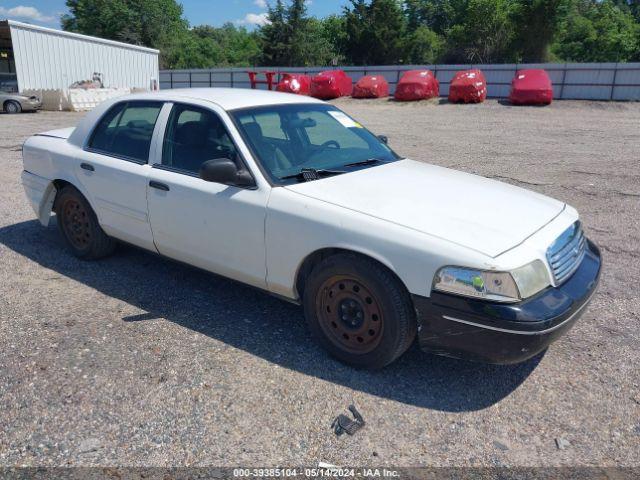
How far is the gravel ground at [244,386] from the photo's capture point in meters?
2.74

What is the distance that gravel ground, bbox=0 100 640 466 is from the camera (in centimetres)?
274

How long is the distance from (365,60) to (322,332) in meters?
53.4

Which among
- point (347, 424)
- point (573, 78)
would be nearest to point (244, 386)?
point (347, 424)

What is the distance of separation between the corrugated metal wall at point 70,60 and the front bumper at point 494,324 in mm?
28559

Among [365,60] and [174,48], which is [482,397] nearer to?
[365,60]

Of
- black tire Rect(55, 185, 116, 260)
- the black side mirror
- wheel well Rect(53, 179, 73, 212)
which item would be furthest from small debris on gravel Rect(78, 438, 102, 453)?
wheel well Rect(53, 179, 73, 212)

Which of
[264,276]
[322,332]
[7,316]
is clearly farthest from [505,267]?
[7,316]

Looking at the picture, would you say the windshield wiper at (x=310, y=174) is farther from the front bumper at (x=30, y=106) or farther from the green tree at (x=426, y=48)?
the green tree at (x=426, y=48)

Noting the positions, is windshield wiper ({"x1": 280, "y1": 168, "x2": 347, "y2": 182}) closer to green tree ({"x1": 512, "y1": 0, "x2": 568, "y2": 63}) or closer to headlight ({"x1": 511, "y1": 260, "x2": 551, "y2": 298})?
headlight ({"x1": 511, "y1": 260, "x2": 551, "y2": 298})

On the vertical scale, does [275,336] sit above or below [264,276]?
below

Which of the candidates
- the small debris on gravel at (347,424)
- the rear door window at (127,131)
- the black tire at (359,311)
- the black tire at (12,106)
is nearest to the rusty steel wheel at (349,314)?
the black tire at (359,311)

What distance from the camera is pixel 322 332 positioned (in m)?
3.53

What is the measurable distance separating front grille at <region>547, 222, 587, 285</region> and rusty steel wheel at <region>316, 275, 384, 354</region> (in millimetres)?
1028

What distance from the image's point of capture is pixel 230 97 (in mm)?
4316
